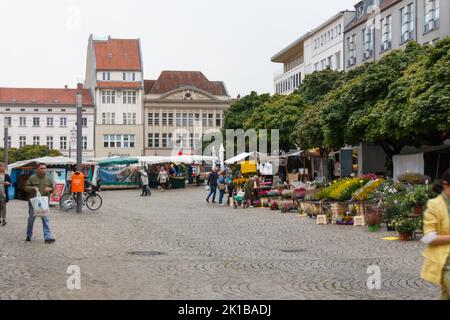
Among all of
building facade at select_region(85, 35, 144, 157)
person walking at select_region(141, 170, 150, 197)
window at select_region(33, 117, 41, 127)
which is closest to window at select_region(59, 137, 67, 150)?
window at select_region(33, 117, 41, 127)

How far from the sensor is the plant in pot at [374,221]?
19.6 m

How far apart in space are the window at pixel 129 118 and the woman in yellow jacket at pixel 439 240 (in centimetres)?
10987

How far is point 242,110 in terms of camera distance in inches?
3162

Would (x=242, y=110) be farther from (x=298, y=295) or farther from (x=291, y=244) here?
(x=298, y=295)

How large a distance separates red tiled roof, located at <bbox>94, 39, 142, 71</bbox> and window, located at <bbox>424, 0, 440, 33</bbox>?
234ft

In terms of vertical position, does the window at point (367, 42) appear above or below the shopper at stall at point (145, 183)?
above

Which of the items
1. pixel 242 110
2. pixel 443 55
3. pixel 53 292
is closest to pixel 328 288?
pixel 53 292

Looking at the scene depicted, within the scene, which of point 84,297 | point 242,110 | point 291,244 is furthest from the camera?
point 242,110

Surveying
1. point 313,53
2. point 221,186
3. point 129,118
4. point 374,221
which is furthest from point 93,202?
point 129,118

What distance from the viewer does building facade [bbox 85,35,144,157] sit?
113125mm

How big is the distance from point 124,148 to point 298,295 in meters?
107

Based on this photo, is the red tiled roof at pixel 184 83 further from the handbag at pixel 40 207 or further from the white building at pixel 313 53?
the handbag at pixel 40 207

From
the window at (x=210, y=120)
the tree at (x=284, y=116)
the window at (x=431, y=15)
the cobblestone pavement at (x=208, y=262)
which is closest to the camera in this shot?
the cobblestone pavement at (x=208, y=262)


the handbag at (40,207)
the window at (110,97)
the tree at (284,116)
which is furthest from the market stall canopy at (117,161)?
the window at (110,97)
